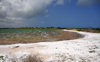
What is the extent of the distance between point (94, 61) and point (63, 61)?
2.30 meters

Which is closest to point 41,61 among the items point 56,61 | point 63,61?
point 56,61

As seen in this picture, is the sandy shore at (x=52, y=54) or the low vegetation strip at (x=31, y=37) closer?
the sandy shore at (x=52, y=54)

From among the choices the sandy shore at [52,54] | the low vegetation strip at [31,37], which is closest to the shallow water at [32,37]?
the low vegetation strip at [31,37]

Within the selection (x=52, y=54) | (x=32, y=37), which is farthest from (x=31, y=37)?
(x=52, y=54)

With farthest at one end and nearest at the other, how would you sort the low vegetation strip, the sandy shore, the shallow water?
the shallow water → the low vegetation strip → the sandy shore

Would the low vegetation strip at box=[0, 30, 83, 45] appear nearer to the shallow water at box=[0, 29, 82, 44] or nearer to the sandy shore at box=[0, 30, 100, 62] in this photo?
the shallow water at box=[0, 29, 82, 44]

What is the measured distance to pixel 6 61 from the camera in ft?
24.5

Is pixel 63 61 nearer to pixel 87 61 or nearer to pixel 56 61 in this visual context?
pixel 56 61

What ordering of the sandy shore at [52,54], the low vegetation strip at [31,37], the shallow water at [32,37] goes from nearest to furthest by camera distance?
the sandy shore at [52,54] → the low vegetation strip at [31,37] → the shallow water at [32,37]

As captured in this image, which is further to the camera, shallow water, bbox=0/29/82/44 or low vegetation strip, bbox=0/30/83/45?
shallow water, bbox=0/29/82/44

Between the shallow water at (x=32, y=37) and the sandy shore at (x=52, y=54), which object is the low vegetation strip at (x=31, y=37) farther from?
the sandy shore at (x=52, y=54)

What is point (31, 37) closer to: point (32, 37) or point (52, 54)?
point (32, 37)

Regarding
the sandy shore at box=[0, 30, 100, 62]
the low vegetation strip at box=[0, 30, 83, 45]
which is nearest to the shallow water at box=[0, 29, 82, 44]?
the low vegetation strip at box=[0, 30, 83, 45]

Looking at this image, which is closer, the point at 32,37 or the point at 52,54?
the point at 52,54
